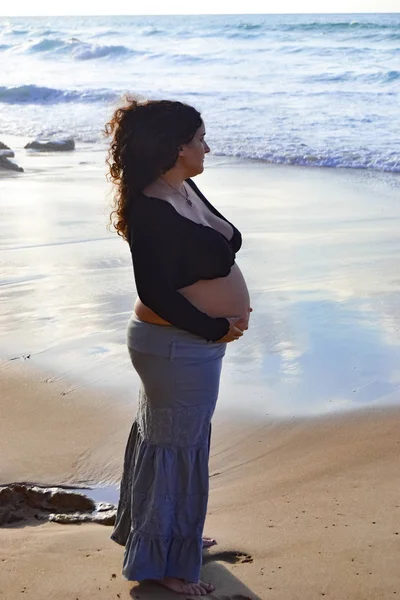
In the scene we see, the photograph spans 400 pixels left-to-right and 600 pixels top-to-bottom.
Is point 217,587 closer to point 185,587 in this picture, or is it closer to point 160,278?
point 185,587

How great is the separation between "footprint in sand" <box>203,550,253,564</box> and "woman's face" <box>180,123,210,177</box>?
1.40 metres

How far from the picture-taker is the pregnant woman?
2.98 meters

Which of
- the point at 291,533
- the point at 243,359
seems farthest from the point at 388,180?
the point at 291,533

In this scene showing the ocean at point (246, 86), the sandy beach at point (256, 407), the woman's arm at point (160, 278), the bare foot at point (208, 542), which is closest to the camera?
the woman's arm at point (160, 278)

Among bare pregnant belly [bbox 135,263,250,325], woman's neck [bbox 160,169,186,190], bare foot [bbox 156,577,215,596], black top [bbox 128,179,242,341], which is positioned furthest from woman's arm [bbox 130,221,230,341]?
bare foot [bbox 156,577,215,596]

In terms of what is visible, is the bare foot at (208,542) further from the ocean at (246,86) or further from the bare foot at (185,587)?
the ocean at (246,86)

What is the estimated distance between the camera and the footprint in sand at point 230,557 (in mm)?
3434

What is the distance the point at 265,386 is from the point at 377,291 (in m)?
2.13

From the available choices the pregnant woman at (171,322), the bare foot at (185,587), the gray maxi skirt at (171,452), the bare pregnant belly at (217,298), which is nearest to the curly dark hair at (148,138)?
the pregnant woman at (171,322)

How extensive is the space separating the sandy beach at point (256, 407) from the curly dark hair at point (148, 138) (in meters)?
1.34

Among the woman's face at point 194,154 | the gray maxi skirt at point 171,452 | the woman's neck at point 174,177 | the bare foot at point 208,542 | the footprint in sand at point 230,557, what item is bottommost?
the footprint in sand at point 230,557

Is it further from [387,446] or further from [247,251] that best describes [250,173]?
[387,446]

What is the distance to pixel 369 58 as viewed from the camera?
33531 mm

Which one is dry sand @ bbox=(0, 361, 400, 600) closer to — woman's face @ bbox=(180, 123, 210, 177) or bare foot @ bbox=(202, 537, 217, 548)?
bare foot @ bbox=(202, 537, 217, 548)
